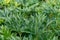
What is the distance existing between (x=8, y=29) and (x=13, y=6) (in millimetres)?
828

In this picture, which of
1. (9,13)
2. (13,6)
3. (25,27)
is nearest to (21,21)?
(25,27)

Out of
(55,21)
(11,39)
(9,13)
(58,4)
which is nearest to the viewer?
(11,39)

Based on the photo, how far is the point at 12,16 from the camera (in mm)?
2977

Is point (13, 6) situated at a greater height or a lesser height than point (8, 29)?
greater

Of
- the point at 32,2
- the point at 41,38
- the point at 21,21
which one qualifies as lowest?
the point at 41,38

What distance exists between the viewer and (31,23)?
2762mm

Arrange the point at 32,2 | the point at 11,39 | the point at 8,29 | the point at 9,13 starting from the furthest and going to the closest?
the point at 32,2, the point at 9,13, the point at 8,29, the point at 11,39

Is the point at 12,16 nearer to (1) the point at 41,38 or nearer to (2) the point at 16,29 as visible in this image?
(2) the point at 16,29

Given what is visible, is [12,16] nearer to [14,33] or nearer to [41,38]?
[14,33]

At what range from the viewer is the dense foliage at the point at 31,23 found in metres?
2.60

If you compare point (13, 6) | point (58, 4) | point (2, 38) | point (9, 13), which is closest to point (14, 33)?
point (2, 38)

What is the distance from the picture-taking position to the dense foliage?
260 cm

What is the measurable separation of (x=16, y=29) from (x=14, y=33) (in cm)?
6

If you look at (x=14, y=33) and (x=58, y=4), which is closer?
(x=14, y=33)
